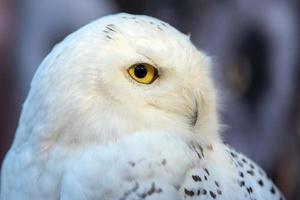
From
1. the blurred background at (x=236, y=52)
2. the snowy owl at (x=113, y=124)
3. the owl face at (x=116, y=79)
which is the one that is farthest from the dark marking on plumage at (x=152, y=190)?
the blurred background at (x=236, y=52)

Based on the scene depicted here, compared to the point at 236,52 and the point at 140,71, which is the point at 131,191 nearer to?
the point at 140,71

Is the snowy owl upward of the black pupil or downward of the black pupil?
downward

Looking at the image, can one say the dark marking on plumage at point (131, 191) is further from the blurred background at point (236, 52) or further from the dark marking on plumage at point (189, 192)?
the blurred background at point (236, 52)

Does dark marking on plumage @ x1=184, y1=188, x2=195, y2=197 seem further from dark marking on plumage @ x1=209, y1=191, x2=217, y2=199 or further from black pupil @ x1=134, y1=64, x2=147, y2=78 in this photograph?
black pupil @ x1=134, y1=64, x2=147, y2=78

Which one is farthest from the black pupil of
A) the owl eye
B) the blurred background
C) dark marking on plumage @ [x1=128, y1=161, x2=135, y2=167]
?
the blurred background

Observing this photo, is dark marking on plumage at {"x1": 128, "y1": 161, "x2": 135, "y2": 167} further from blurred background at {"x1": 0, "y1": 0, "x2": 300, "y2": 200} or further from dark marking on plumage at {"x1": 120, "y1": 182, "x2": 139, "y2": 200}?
blurred background at {"x1": 0, "y1": 0, "x2": 300, "y2": 200}

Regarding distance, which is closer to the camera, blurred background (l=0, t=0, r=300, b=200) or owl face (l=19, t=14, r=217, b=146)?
owl face (l=19, t=14, r=217, b=146)

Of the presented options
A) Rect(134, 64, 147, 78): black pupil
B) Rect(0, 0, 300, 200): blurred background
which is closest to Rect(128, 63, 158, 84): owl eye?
Rect(134, 64, 147, 78): black pupil
